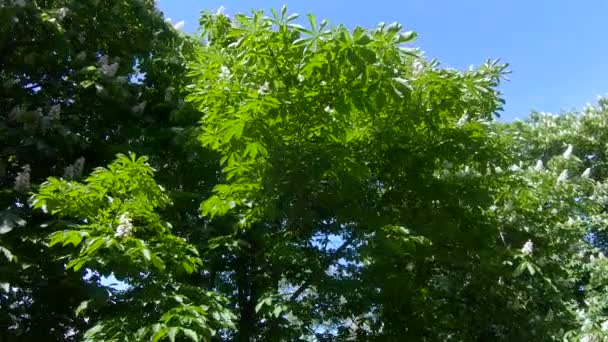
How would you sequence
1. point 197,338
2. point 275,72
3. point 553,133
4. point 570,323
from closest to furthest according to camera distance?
point 197,338 → point 275,72 → point 570,323 → point 553,133

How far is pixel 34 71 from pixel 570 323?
6.71 meters

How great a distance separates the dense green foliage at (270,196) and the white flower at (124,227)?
2 cm

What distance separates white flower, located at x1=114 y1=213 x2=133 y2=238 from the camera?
13.6 feet

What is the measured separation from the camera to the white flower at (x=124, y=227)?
13.6ft

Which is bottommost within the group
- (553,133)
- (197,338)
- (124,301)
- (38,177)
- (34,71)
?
(197,338)

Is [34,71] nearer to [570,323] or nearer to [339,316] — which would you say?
[339,316]

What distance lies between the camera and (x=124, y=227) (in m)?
4.16

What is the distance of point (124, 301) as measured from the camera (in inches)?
189

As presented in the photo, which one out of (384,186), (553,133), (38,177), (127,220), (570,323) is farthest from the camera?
(553,133)

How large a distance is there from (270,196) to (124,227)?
1.17 m

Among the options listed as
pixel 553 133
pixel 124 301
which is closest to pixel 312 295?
pixel 124 301

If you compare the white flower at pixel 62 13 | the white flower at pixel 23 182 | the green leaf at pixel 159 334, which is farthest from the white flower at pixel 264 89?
the white flower at pixel 62 13

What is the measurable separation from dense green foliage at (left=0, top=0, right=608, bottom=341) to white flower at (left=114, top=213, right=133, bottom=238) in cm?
2

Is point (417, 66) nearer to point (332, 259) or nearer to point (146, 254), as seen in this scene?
point (332, 259)
